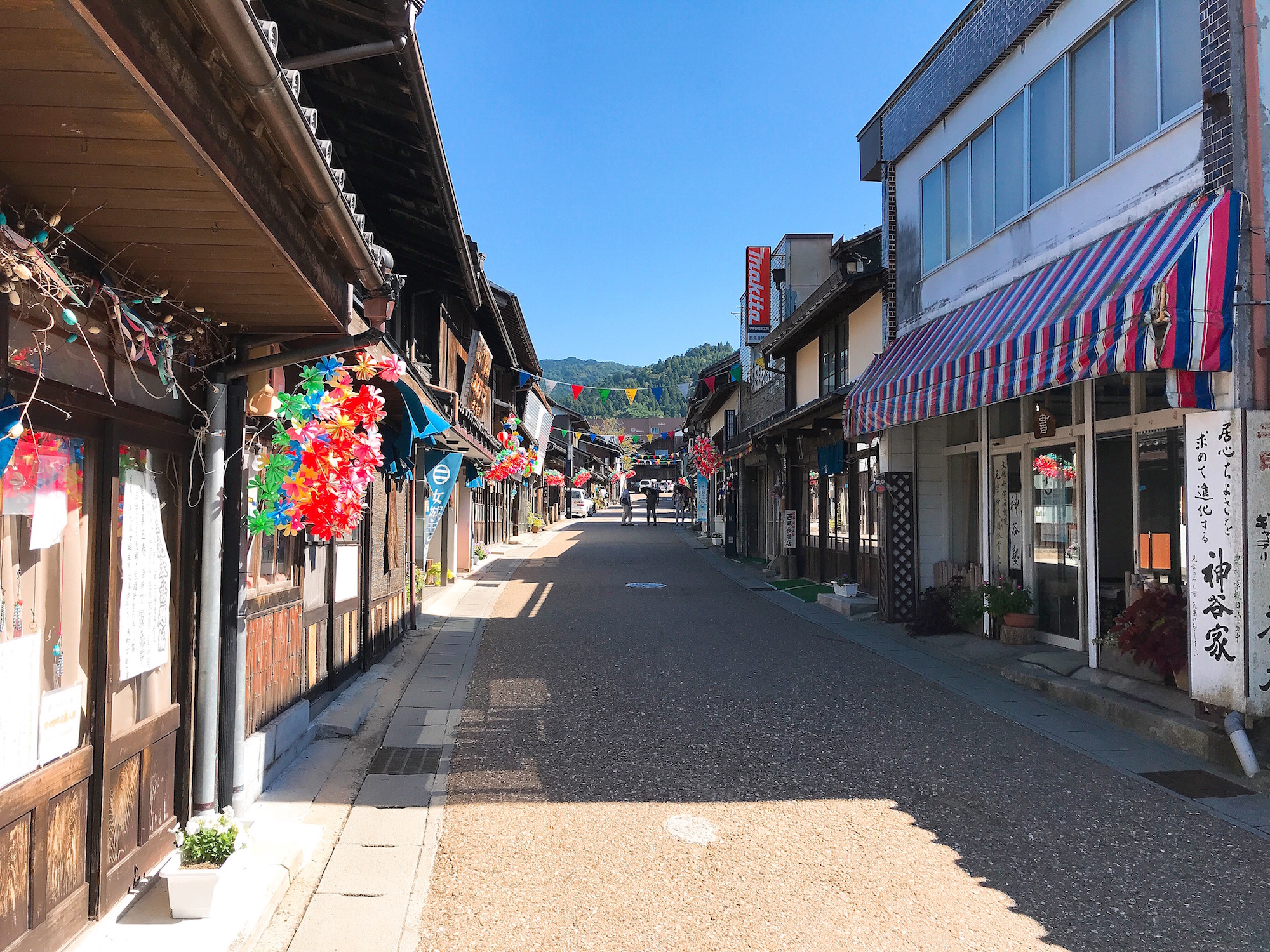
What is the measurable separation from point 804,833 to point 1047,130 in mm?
8445

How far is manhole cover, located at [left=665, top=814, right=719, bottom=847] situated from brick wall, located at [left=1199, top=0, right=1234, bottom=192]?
20.9ft

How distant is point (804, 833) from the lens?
17.3 feet

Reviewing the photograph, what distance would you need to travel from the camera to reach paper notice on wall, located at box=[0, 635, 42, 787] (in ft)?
11.0

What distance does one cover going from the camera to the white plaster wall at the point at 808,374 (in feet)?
61.9

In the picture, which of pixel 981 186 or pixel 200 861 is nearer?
pixel 200 861

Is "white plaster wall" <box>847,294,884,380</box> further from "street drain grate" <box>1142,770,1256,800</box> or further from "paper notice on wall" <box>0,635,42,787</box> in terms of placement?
"paper notice on wall" <box>0,635,42,787</box>

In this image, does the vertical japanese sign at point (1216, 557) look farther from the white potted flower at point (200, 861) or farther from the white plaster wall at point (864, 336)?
the white plaster wall at point (864, 336)

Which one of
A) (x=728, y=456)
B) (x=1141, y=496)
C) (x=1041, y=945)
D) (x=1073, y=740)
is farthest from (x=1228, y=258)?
(x=728, y=456)

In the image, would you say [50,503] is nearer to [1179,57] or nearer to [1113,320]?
[1113,320]

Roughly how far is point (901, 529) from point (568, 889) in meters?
9.70

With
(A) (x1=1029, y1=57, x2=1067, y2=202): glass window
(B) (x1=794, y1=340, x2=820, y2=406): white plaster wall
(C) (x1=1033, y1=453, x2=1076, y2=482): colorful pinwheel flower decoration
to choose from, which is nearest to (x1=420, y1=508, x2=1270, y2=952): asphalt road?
(C) (x1=1033, y1=453, x2=1076, y2=482): colorful pinwheel flower decoration

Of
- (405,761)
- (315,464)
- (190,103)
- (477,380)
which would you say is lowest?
(405,761)

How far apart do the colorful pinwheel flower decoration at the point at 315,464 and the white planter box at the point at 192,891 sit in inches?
82.8

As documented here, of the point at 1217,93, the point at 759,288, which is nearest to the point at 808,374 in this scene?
the point at 759,288
